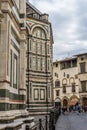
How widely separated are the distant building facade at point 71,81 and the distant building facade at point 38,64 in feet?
56.7

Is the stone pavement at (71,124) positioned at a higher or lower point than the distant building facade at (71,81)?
lower

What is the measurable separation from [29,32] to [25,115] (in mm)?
19837

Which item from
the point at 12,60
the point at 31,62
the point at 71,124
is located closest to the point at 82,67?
the point at 31,62

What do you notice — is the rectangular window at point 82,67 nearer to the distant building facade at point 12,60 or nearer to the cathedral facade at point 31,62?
the cathedral facade at point 31,62

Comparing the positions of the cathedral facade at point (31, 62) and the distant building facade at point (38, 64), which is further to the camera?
the distant building facade at point (38, 64)

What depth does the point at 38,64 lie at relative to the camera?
102 feet

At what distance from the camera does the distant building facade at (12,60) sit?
7.85m

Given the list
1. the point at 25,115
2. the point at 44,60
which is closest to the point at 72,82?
the point at 44,60

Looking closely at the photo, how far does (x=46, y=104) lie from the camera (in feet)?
99.2

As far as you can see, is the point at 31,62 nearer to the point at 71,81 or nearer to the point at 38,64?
the point at 38,64

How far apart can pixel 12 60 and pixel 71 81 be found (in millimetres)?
42167

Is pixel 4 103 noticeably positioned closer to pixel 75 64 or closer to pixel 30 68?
pixel 30 68

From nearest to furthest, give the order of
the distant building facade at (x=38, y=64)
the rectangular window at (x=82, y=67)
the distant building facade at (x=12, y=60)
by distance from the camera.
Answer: the distant building facade at (x=12, y=60), the distant building facade at (x=38, y=64), the rectangular window at (x=82, y=67)

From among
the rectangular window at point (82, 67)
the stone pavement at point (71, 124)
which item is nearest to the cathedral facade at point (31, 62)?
the stone pavement at point (71, 124)
